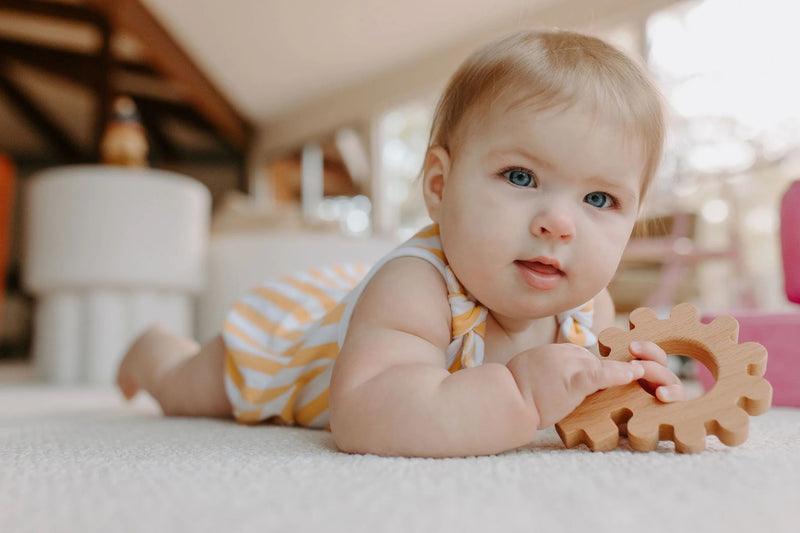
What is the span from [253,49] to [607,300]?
4.68 metres

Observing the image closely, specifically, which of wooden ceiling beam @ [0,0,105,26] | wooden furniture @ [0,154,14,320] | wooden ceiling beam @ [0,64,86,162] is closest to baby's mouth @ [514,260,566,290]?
wooden furniture @ [0,154,14,320]

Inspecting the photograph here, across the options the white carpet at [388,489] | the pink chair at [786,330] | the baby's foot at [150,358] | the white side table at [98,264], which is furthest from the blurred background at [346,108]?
the white carpet at [388,489]

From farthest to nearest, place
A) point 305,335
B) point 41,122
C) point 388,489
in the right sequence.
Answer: point 41,122 < point 305,335 < point 388,489

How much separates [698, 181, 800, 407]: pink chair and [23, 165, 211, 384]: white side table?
163 cm

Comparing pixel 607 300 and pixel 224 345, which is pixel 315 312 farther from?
pixel 607 300

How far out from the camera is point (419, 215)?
215 inches

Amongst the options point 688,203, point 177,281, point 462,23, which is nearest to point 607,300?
point 177,281

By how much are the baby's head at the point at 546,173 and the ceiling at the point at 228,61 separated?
3.15 meters

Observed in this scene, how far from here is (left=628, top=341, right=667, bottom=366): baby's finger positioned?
598 mm

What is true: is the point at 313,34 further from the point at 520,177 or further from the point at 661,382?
the point at 661,382

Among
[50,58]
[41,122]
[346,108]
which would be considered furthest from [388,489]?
[41,122]

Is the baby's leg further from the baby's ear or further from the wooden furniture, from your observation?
the wooden furniture

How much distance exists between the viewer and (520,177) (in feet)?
2.01

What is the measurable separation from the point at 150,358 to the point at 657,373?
80cm
